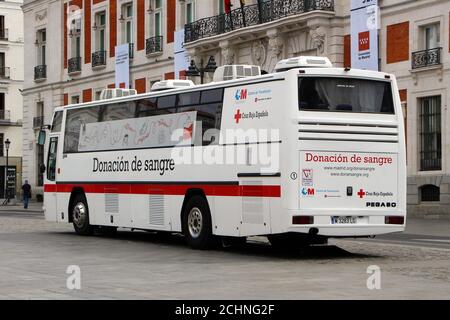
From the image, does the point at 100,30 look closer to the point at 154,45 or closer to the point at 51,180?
the point at 154,45

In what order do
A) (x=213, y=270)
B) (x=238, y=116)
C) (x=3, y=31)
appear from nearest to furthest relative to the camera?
(x=213, y=270), (x=238, y=116), (x=3, y=31)

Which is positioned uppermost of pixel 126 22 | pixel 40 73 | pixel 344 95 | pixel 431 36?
pixel 126 22

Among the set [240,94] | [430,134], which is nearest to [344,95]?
[240,94]

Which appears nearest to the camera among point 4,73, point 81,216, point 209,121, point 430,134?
point 209,121

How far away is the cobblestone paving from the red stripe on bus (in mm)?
1154

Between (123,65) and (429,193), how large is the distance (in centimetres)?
2269

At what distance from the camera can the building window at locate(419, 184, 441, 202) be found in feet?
111

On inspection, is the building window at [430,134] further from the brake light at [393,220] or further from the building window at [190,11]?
the brake light at [393,220]

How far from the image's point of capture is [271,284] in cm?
1283

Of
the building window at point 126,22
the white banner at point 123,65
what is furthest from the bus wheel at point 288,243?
the building window at point 126,22

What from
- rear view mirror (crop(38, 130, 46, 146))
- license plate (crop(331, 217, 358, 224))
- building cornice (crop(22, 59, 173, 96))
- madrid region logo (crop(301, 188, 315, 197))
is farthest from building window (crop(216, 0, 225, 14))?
madrid region logo (crop(301, 188, 315, 197))

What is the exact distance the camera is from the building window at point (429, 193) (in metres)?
33.9

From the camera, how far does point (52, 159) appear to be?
24938 mm

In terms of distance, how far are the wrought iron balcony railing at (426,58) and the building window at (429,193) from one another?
169 inches
